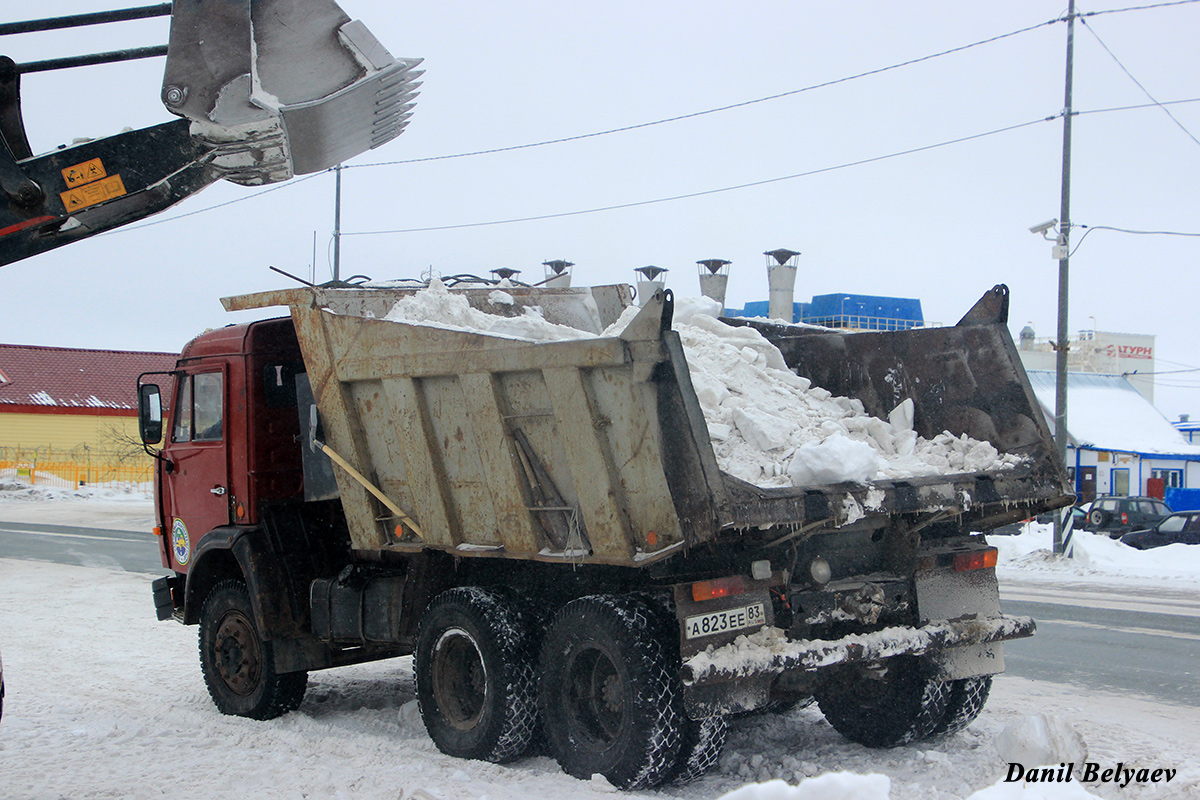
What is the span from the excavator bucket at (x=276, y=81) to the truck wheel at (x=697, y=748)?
296cm

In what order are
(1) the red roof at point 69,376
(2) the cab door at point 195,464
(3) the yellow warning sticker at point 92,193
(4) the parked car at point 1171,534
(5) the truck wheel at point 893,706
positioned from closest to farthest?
(3) the yellow warning sticker at point 92,193 < (5) the truck wheel at point 893,706 < (2) the cab door at point 195,464 < (4) the parked car at point 1171,534 < (1) the red roof at point 69,376

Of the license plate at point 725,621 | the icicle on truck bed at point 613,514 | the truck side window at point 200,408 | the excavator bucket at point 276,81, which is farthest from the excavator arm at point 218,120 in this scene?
the truck side window at point 200,408

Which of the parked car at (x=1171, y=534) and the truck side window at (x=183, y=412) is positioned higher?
the truck side window at (x=183, y=412)

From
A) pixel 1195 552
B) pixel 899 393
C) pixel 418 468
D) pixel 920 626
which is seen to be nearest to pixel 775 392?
pixel 899 393

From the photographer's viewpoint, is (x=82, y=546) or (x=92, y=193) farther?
(x=82, y=546)

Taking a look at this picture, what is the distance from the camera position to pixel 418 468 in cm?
599

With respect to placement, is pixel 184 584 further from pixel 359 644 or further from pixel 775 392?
pixel 775 392

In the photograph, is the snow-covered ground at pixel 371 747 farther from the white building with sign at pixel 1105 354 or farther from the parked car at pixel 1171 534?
the white building with sign at pixel 1105 354

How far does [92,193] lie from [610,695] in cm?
316

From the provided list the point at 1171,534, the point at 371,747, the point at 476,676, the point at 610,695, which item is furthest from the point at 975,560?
the point at 1171,534

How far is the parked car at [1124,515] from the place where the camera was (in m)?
25.0

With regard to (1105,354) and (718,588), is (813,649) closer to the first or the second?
(718,588)

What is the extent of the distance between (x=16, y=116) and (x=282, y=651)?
376 centimetres

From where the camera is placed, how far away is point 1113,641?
32.1 ft
